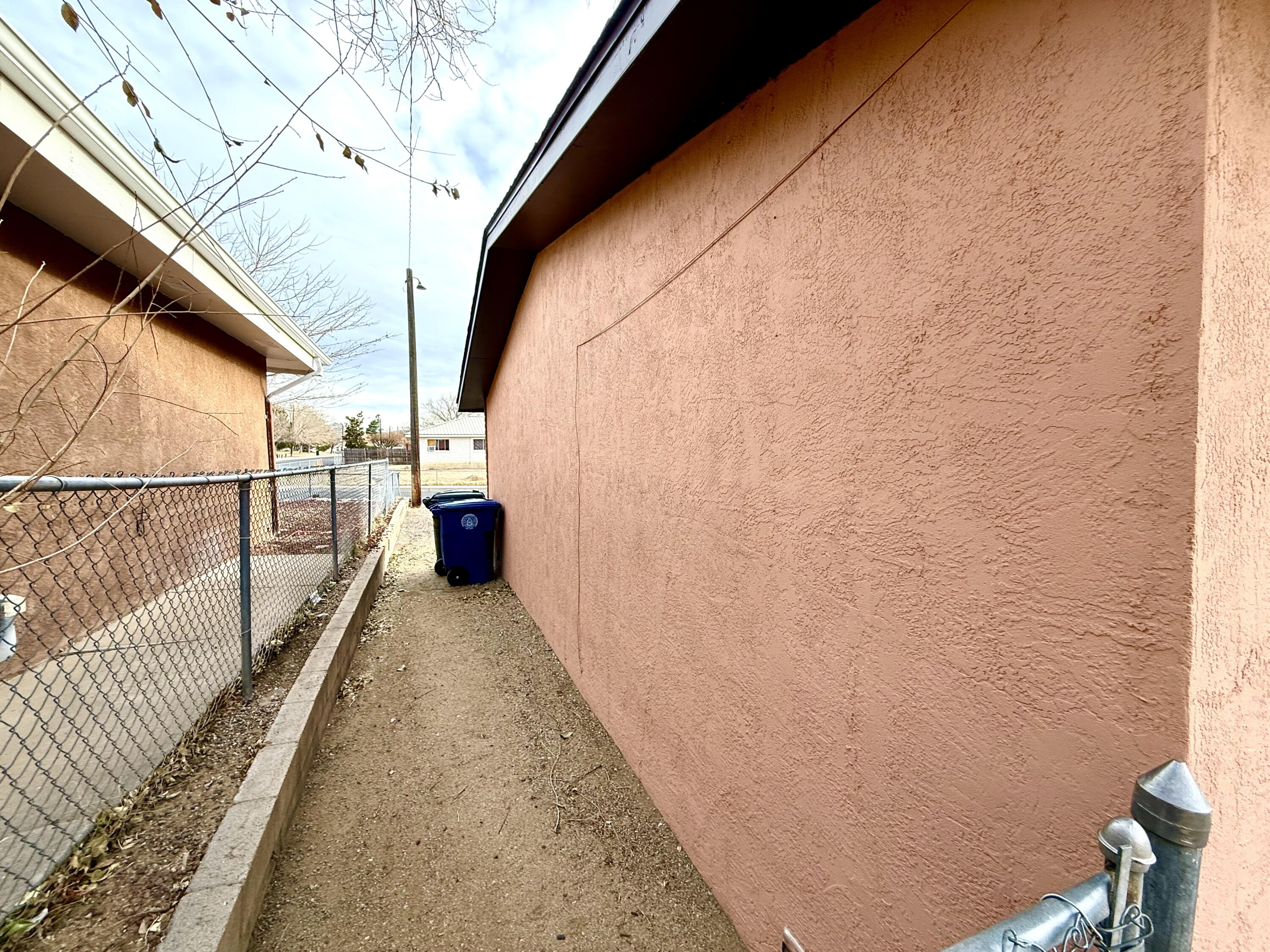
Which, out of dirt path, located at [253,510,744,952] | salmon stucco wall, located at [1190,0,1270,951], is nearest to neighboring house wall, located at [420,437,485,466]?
dirt path, located at [253,510,744,952]

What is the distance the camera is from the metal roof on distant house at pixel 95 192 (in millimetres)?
2600

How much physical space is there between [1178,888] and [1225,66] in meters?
1.38

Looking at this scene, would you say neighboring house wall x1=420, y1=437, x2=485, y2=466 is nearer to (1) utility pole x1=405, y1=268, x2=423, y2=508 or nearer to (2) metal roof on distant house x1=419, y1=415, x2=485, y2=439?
(2) metal roof on distant house x1=419, y1=415, x2=485, y2=439

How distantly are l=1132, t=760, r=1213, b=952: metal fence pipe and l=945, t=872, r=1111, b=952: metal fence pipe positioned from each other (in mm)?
59

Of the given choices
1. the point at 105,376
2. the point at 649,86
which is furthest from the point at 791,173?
the point at 105,376

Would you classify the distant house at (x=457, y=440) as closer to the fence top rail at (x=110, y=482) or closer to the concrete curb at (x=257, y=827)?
the concrete curb at (x=257, y=827)

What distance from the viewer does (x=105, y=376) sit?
3621 mm

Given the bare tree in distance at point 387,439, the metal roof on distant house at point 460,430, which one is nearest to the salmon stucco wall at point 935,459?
the metal roof on distant house at point 460,430

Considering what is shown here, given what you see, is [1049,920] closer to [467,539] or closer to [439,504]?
[467,539]

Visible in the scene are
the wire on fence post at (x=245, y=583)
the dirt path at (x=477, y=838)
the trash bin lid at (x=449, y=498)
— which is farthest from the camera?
the trash bin lid at (x=449, y=498)

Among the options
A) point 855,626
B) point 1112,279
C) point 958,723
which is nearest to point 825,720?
point 855,626

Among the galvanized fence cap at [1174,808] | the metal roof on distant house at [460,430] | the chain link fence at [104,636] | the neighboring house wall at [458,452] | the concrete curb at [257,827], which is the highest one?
the metal roof on distant house at [460,430]

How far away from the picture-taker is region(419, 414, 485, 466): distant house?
46156 millimetres

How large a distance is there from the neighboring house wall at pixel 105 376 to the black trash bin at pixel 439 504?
2725mm
